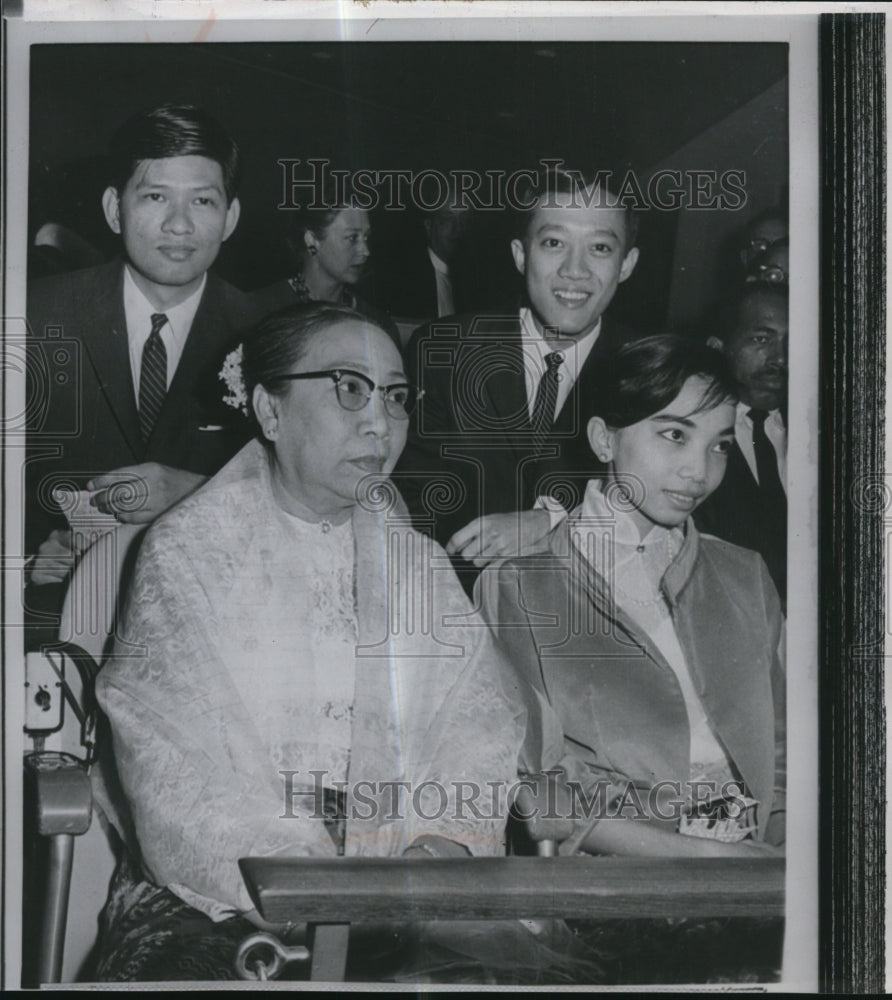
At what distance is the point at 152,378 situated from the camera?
2350mm

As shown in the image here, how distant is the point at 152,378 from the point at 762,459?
1322 millimetres

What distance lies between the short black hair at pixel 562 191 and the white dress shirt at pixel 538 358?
0.20 meters

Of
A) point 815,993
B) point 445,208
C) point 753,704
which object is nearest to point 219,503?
point 445,208

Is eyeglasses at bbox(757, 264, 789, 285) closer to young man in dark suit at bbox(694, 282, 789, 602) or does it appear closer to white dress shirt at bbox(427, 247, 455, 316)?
young man in dark suit at bbox(694, 282, 789, 602)

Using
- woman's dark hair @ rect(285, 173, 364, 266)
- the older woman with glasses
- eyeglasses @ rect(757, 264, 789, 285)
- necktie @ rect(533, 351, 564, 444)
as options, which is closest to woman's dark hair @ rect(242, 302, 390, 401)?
the older woman with glasses

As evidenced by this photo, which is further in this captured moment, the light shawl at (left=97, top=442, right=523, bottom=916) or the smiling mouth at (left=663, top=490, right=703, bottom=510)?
the smiling mouth at (left=663, top=490, right=703, bottom=510)

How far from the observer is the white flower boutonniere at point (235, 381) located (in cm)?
234

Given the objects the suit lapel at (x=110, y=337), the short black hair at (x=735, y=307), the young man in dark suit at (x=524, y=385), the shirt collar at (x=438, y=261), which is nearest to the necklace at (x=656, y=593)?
the young man in dark suit at (x=524, y=385)

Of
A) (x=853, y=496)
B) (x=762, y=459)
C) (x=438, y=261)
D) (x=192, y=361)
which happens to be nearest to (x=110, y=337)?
(x=192, y=361)

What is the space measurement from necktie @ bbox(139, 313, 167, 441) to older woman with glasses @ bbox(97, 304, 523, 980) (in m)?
0.18

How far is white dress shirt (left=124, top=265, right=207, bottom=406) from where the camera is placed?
2.36 metres

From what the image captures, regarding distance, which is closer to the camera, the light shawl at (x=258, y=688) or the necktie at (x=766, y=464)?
the light shawl at (x=258, y=688)

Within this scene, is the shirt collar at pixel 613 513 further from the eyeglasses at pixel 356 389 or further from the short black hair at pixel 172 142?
the short black hair at pixel 172 142

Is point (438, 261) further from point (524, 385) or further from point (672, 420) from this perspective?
point (672, 420)
